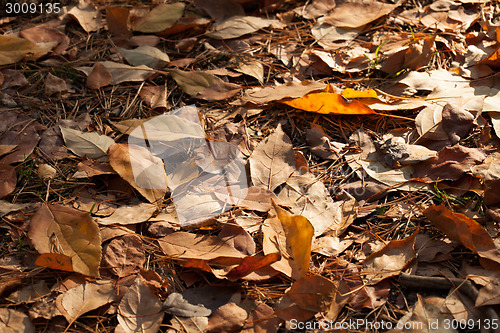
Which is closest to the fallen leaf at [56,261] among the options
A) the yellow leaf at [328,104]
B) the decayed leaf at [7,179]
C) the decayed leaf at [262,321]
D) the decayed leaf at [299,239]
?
the decayed leaf at [7,179]

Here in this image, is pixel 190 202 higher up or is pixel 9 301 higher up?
pixel 190 202

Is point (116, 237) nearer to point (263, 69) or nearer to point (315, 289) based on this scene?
point (315, 289)

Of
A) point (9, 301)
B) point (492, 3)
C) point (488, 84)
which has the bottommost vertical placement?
point (9, 301)

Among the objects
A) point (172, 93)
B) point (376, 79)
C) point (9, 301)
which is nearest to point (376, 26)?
point (376, 79)

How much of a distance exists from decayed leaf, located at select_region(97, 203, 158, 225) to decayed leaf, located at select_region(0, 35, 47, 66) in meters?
0.99

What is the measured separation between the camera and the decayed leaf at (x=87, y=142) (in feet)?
5.29

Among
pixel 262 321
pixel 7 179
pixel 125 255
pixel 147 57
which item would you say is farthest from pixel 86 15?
pixel 262 321

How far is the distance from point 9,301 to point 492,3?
2.48 metres

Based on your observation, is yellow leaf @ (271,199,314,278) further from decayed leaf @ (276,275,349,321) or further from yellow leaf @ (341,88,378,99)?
yellow leaf @ (341,88,378,99)

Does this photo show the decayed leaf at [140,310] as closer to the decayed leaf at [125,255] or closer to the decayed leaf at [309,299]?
the decayed leaf at [125,255]

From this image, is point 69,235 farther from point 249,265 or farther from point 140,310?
point 249,265

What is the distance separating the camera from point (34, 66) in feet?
6.54

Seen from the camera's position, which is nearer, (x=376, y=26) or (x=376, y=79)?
(x=376, y=79)

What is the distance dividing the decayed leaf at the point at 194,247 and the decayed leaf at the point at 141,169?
173mm
